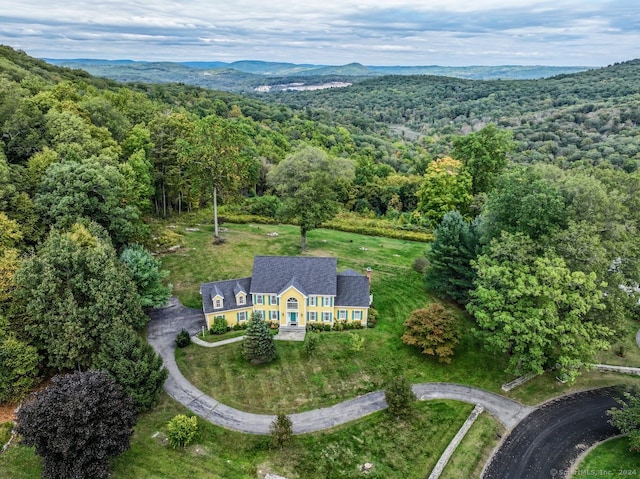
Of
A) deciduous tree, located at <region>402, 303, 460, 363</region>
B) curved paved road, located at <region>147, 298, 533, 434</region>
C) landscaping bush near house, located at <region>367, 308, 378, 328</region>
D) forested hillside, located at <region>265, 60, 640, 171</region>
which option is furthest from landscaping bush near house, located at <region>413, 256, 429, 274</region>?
forested hillside, located at <region>265, 60, 640, 171</region>

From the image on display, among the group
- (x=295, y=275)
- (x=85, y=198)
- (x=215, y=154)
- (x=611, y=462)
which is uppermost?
(x=215, y=154)

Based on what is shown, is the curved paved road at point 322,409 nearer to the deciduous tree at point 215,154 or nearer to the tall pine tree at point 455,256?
the tall pine tree at point 455,256

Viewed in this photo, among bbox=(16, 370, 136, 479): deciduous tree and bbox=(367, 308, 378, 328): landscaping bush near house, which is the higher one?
bbox=(16, 370, 136, 479): deciduous tree

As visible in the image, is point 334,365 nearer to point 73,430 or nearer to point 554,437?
point 554,437

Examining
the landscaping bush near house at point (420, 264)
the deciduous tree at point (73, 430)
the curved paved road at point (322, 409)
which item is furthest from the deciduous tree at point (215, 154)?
the deciduous tree at point (73, 430)

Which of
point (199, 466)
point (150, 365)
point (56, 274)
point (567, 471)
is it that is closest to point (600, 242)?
point (567, 471)

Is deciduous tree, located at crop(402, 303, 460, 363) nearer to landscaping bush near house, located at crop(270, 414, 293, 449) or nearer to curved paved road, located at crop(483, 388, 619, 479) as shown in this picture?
curved paved road, located at crop(483, 388, 619, 479)

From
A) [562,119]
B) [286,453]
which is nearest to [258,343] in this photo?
[286,453]

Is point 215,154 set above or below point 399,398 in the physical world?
above
